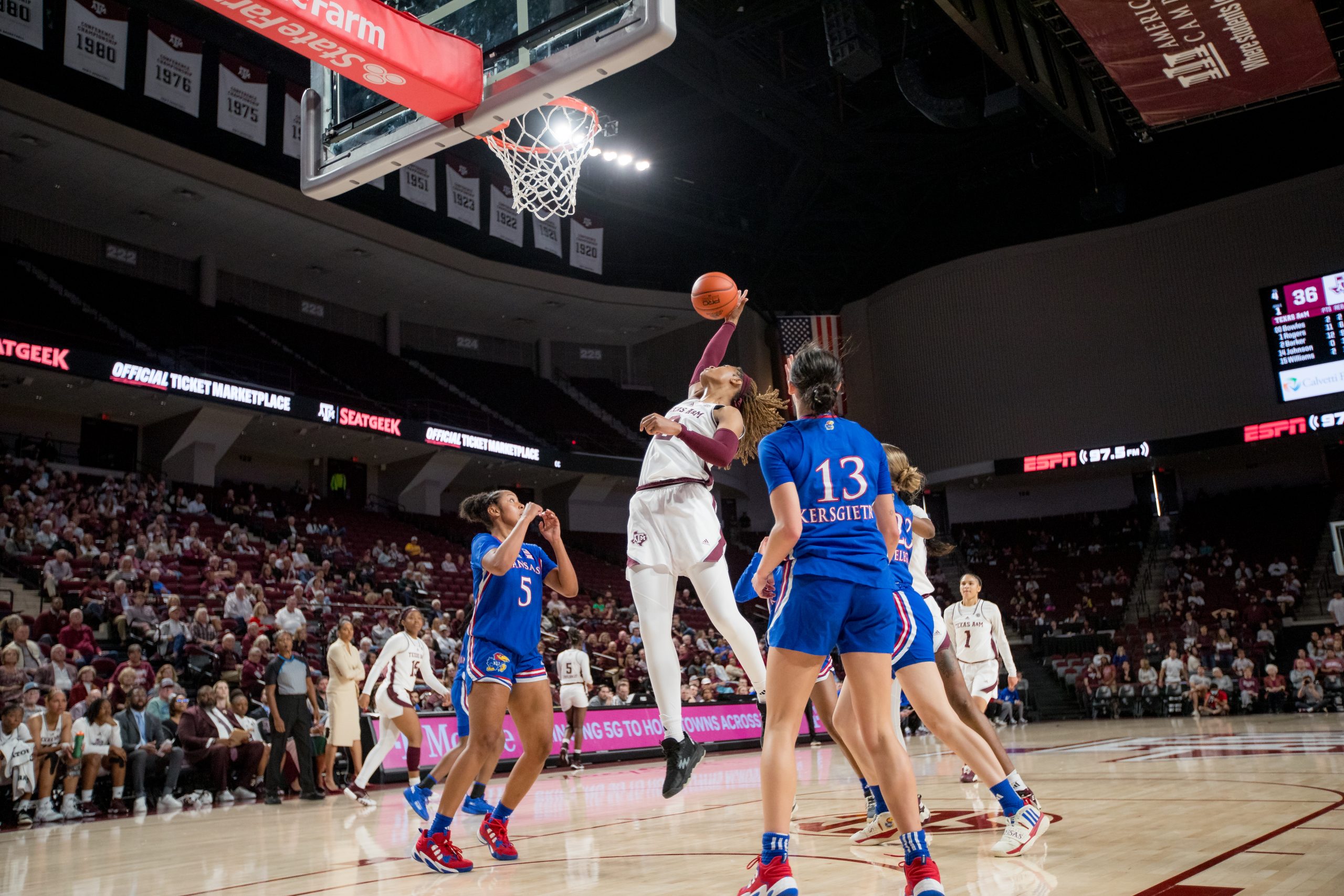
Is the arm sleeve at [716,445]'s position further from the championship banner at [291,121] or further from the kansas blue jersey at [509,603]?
the championship banner at [291,121]

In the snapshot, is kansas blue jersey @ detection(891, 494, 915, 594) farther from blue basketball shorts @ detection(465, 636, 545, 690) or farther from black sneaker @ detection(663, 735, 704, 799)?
blue basketball shorts @ detection(465, 636, 545, 690)

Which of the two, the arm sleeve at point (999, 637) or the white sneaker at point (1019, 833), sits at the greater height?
the arm sleeve at point (999, 637)

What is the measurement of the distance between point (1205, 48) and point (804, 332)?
56.4 feet

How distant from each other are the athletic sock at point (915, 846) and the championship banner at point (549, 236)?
23220mm

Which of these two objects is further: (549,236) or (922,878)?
(549,236)

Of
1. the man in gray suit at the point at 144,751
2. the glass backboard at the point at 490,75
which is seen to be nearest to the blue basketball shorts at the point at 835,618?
the glass backboard at the point at 490,75

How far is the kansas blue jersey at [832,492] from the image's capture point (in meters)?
3.62

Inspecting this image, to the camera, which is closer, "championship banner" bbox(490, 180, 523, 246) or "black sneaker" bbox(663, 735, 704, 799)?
"black sneaker" bbox(663, 735, 704, 799)

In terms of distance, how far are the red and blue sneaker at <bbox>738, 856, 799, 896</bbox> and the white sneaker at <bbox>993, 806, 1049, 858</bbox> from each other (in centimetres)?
148

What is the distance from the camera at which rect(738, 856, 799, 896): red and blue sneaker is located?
11.0 feet

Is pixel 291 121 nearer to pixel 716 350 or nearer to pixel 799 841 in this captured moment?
pixel 716 350

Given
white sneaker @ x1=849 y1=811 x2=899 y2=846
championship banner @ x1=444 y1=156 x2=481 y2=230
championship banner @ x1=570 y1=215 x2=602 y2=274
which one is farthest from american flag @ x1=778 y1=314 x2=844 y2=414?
white sneaker @ x1=849 y1=811 x2=899 y2=846

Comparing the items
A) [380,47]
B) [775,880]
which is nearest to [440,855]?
[775,880]

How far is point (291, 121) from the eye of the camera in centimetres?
2098
